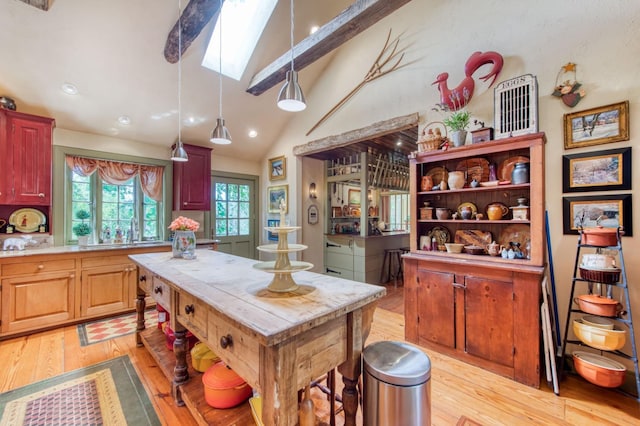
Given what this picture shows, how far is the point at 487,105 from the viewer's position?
8.63ft

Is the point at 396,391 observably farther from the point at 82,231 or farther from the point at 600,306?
the point at 82,231

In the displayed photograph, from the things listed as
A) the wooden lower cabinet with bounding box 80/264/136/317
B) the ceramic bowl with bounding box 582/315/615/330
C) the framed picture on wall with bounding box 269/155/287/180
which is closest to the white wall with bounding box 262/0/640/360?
the ceramic bowl with bounding box 582/315/615/330

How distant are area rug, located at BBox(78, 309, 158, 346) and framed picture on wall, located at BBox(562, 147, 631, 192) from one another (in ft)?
14.7

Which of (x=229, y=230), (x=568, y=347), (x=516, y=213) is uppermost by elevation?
(x=516, y=213)

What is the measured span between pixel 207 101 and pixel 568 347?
16.4ft

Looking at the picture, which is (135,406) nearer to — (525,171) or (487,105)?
(525,171)

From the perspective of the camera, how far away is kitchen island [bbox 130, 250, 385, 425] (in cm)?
A: 101

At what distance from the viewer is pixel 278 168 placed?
16.9ft

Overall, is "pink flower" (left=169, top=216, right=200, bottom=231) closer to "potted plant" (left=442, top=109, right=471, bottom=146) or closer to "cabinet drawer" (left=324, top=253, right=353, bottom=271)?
"potted plant" (left=442, top=109, right=471, bottom=146)

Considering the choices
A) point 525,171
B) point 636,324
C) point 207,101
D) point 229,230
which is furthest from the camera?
point 229,230

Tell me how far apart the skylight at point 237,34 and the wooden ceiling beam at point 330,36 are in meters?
0.31

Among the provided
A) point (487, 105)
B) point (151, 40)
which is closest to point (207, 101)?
point (151, 40)

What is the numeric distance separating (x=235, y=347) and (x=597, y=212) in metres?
2.84

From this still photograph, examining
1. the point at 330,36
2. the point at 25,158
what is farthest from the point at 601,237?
the point at 25,158
